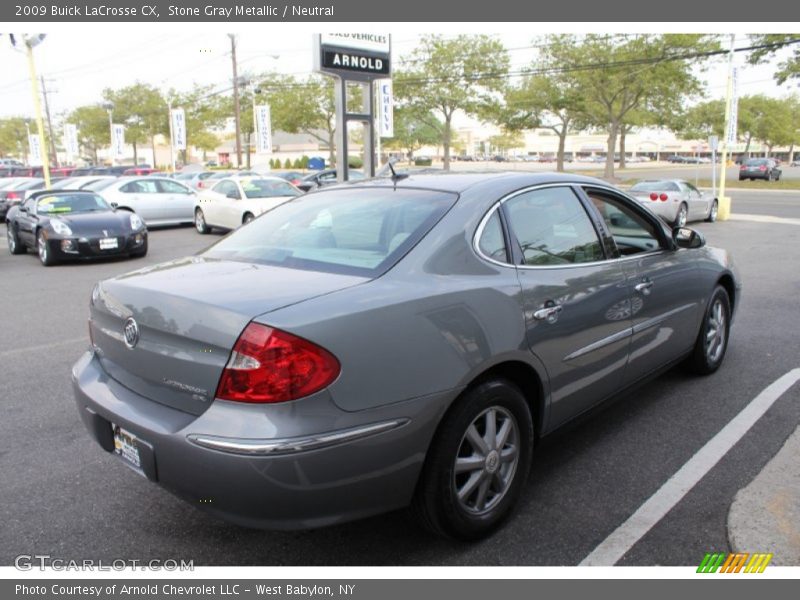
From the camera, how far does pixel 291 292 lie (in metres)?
2.53

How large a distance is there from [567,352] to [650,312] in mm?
1032

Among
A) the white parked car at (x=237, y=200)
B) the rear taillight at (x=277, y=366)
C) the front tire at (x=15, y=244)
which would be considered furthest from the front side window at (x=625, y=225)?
the front tire at (x=15, y=244)

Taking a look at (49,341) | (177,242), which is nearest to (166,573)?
(49,341)

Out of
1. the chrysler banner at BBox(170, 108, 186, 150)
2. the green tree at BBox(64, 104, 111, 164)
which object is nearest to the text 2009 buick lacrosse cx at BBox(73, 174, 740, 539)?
the chrysler banner at BBox(170, 108, 186, 150)

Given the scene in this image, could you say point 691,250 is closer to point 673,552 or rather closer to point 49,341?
point 673,552

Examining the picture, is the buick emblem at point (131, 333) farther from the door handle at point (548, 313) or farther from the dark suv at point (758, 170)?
the dark suv at point (758, 170)

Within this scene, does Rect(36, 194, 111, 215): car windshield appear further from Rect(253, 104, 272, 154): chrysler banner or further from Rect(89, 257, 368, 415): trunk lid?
Rect(253, 104, 272, 154): chrysler banner

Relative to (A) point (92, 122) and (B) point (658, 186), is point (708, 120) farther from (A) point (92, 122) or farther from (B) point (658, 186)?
(A) point (92, 122)

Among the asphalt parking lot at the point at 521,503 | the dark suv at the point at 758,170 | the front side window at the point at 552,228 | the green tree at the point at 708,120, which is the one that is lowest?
the asphalt parking lot at the point at 521,503

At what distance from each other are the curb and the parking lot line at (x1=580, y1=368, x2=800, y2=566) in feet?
0.82

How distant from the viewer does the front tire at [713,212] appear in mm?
18797

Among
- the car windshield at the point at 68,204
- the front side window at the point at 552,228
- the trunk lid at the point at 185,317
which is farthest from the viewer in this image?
the car windshield at the point at 68,204

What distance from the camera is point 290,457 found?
224 centimetres

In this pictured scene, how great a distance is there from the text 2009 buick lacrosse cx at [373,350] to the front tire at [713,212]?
1683 cm
